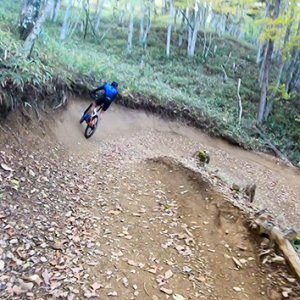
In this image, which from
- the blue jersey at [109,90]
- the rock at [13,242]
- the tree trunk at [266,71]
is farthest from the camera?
the tree trunk at [266,71]

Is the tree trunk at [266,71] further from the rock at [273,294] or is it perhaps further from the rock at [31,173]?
the rock at [273,294]

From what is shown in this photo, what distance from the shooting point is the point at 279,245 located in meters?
4.65

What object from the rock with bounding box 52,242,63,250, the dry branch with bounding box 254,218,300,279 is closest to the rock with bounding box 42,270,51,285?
the rock with bounding box 52,242,63,250

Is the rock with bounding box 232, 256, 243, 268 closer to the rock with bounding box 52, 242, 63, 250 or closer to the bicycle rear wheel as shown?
the rock with bounding box 52, 242, 63, 250

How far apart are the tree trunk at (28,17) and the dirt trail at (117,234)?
3.27 metres

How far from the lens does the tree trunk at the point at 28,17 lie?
9.45m

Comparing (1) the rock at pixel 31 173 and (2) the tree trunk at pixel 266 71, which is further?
(2) the tree trunk at pixel 266 71

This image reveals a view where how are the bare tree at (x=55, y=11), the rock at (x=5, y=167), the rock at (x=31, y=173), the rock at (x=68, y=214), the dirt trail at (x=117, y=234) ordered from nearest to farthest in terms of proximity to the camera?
the dirt trail at (x=117, y=234) < the rock at (x=68, y=214) < the rock at (x=5, y=167) < the rock at (x=31, y=173) < the bare tree at (x=55, y=11)

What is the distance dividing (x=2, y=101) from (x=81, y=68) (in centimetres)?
682

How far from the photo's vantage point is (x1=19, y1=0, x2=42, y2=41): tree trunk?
9.45 m

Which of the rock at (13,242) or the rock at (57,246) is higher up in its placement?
the rock at (13,242)

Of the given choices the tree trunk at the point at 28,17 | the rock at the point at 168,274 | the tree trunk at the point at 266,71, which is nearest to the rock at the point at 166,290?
the rock at the point at 168,274

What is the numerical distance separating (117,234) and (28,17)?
286 inches

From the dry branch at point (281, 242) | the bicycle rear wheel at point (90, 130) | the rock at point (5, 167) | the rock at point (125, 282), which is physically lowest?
the bicycle rear wheel at point (90, 130)
